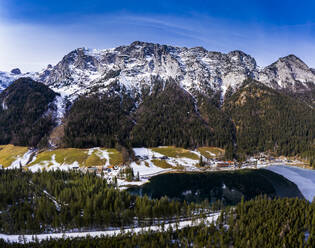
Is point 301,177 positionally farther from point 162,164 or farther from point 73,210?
point 73,210

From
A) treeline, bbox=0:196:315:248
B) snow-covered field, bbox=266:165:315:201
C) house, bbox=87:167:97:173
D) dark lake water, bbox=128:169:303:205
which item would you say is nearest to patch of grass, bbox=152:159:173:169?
dark lake water, bbox=128:169:303:205

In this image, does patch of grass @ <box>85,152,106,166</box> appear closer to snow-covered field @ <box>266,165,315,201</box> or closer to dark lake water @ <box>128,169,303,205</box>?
dark lake water @ <box>128,169,303,205</box>

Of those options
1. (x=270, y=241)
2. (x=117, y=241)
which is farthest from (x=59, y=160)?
(x=270, y=241)

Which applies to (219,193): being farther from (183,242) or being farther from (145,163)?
(145,163)

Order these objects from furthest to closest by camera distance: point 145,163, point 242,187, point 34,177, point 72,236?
point 145,163
point 242,187
point 34,177
point 72,236


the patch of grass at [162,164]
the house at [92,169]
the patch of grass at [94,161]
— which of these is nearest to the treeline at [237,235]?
the house at [92,169]

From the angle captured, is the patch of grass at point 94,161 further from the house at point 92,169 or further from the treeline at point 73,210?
the treeline at point 73,210

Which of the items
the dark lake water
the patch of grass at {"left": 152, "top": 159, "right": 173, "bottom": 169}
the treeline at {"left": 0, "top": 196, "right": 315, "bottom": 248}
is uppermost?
the patch of grass at {"left": 152, "top": 159, "right": 173, "bottom": 169}
